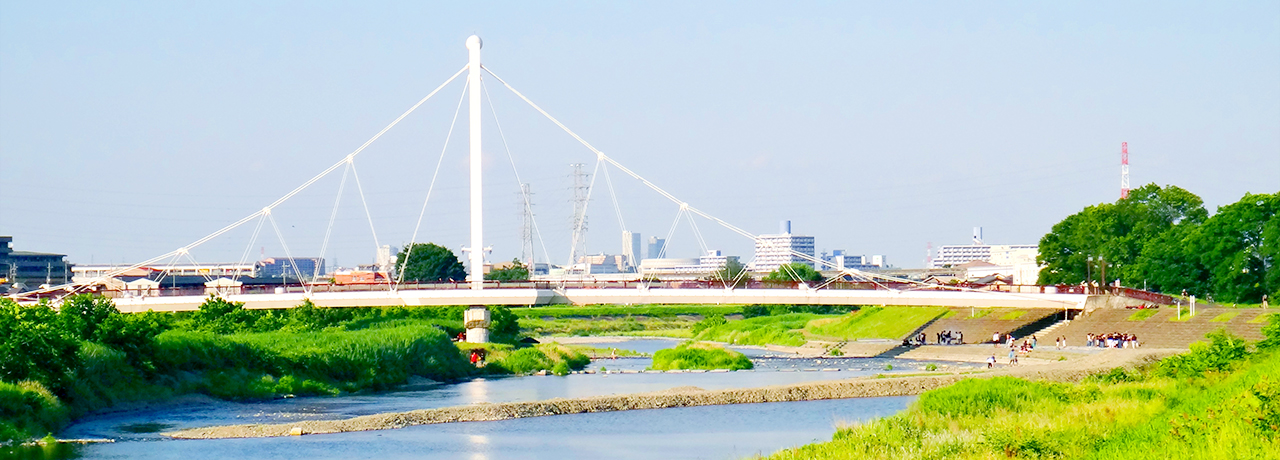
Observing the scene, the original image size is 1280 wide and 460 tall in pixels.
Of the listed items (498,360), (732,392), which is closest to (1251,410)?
(732,392)

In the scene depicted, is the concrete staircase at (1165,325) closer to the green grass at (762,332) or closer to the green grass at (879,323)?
the green grass at (879,323)

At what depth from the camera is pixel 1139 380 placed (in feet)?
124

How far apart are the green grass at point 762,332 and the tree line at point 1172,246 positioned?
17869 mm

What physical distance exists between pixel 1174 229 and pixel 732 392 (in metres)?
48.0

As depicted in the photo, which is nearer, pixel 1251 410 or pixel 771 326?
pixel 1251 410

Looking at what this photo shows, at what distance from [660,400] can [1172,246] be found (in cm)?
4798

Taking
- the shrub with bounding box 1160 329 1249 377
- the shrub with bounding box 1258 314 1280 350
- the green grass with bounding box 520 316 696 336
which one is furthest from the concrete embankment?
the green grass with bounding box 520 316 696 336

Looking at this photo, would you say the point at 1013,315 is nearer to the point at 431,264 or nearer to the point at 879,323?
the point at 879,323

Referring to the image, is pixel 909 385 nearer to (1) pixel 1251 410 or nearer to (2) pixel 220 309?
(1) pixel 1251 410

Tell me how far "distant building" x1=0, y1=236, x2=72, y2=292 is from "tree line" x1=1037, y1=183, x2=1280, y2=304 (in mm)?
103802

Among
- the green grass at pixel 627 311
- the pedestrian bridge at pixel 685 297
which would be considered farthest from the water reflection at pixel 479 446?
the green grass at pixel 627 311

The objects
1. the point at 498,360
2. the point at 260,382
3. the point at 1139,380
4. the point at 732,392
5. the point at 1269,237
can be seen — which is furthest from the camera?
the point at 1269,237

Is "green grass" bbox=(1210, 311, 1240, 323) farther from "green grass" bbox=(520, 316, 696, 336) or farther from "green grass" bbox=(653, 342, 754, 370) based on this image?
"green grass" bbox=(520, 316, 696, 336)

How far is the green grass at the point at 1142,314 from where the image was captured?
67562mm
